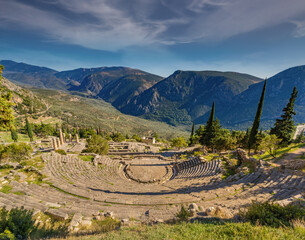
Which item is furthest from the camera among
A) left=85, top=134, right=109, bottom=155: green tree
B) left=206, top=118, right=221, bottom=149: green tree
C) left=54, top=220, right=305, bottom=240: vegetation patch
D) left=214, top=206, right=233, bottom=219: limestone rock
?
left=206, top=118, right=221, bottom=149: green tree

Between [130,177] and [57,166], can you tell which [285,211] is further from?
[57,166]

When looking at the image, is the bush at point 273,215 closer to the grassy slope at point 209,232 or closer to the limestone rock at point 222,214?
the grassy slope at point 209,232

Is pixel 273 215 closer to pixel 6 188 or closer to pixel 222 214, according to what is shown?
pixel 222 214

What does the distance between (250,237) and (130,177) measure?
26.1m

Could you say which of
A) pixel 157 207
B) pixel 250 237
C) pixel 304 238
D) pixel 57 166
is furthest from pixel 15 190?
pixel 304 238

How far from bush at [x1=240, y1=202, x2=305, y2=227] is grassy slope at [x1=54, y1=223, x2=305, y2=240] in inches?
38.1

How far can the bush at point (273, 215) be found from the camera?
8.54 m

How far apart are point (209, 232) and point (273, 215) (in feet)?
15.2

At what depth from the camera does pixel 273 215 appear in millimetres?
8969

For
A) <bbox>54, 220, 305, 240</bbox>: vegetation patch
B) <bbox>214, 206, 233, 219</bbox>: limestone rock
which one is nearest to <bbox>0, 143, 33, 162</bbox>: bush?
<bbox>54, 220, 305, 240</bbox>: vegetation patch

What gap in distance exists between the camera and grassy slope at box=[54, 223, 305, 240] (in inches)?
275

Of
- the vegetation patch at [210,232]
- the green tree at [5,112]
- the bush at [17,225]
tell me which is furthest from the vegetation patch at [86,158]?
the vegetation patch at [210,232]

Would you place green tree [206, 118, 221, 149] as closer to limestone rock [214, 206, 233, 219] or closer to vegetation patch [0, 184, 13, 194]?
limestone rock [214, 206, 233, 219]

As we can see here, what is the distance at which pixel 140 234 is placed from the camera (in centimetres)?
839
